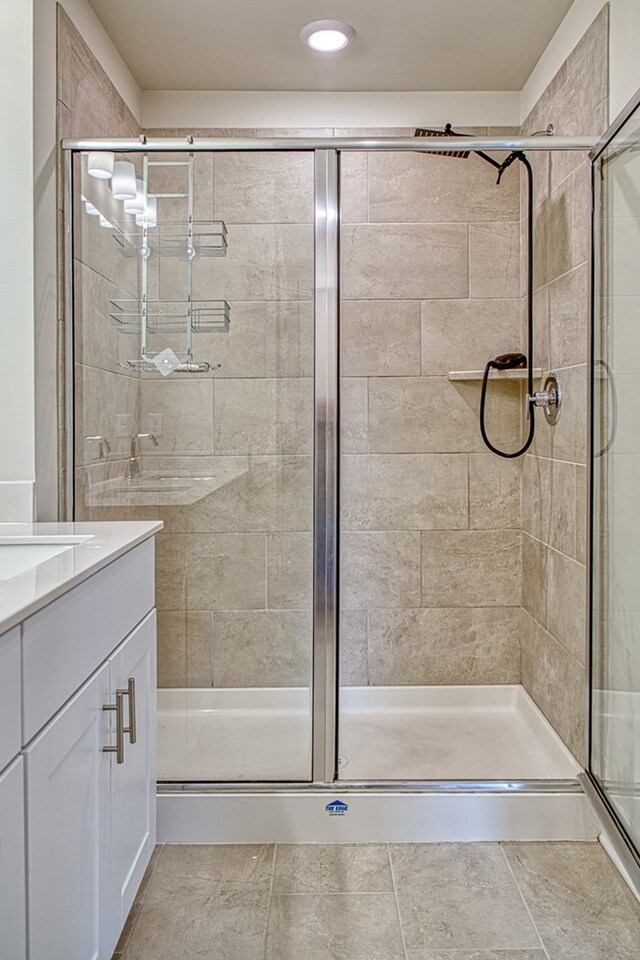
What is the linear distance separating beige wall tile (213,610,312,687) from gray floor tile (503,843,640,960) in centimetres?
79

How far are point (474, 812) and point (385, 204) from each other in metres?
2.19

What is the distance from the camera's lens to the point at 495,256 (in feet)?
9.36

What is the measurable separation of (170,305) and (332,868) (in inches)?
65.6

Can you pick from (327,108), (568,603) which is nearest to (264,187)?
(327,108)

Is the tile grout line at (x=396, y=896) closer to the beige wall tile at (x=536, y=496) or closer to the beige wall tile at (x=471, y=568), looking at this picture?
the beige wall tile at (x=471, y=568)

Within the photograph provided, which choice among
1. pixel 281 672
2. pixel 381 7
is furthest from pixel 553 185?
pixel 281 672

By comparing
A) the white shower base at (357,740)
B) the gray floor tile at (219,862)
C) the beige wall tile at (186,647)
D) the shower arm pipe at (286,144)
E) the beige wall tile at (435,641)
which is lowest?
the gray floor tile at (219,862)

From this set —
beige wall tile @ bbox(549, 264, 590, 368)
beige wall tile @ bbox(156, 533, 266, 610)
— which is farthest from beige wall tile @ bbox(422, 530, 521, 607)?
beige wall tile @ bbox(156, 533, 266, 610)

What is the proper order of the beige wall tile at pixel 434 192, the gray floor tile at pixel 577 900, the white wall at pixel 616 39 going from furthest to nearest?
the beige wall tile at pixel 434 192 → the white wall at pixel 616 39 → the gray floor tile at pixel 577 900

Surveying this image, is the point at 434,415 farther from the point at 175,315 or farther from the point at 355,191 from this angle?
the point at 175,315

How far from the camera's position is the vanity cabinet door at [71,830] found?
103cm

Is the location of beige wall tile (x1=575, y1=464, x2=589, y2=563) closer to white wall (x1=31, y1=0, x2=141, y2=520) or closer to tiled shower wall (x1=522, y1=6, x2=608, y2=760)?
tiled shower wall (x1=522, y1=6, x2=608, y2=760)

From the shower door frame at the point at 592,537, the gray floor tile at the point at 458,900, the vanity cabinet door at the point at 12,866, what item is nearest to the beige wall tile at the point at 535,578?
the shower door frame at the point at 592,537

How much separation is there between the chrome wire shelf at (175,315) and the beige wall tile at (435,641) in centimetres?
135
